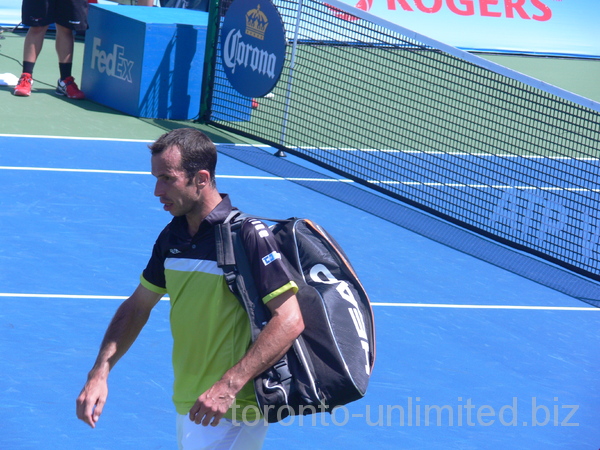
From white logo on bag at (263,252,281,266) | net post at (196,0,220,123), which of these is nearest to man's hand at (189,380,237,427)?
white logo on bag at (263,252,281,266)

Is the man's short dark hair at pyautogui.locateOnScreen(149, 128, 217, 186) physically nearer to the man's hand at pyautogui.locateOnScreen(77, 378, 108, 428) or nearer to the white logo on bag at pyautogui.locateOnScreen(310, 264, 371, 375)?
the white logo on bag at pyautogui.locateOnScreen(310, 264, 371, 375)

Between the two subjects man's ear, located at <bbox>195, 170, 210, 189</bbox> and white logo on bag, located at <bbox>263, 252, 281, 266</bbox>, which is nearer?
white logo on bag, located at <bbox>263, 252, 281, 266</bbox>

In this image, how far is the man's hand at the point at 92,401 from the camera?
11.1 feet

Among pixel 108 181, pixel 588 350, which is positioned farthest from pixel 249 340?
pixel 108 181

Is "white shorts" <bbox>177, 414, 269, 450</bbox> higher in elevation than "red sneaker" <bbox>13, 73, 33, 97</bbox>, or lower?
higher

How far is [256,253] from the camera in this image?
10.7ft

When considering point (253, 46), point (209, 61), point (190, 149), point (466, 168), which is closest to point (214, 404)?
point (190, 149)

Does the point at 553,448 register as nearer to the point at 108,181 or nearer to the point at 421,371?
the point at 421,371

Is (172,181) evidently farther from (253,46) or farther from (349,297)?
(253,46)

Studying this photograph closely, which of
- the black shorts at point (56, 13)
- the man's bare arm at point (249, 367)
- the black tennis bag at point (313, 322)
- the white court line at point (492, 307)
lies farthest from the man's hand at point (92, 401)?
the black shorts at point (56, 13)

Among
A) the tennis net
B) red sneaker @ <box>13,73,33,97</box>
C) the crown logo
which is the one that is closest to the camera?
the tennis net

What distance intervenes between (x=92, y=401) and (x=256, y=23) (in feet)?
27.0

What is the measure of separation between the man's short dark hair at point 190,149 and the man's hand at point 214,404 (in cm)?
85

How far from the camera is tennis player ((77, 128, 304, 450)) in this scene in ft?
10.6
